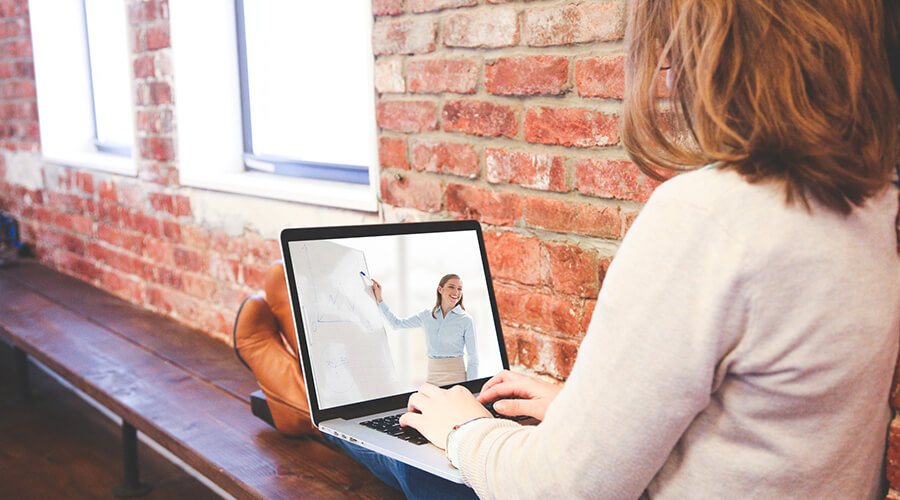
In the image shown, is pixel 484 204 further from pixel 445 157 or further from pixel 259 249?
pixel 259 249

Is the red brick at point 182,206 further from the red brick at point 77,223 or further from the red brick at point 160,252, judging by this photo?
the red brick at point 77,223

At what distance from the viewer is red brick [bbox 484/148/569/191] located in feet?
4.67

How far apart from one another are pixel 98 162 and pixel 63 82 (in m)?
0.54

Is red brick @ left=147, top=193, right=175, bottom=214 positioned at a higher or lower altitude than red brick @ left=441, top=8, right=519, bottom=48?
lower

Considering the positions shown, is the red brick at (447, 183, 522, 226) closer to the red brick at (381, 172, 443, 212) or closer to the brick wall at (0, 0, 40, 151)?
the red brick at (381, 172, 443, 212)

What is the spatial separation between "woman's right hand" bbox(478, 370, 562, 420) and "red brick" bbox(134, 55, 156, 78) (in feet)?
5.96

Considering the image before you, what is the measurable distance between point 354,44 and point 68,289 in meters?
1.68

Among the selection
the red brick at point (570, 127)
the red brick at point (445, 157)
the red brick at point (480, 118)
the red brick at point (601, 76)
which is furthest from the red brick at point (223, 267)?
the red brick at point (601, 76)

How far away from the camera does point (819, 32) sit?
701 mm

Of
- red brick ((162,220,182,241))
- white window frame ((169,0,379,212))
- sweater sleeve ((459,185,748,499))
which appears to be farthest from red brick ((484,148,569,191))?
red brick ((162,220,182,241))

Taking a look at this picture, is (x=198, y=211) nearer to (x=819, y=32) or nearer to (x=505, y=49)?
(x=505, y=49)

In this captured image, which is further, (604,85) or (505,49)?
(505,49)

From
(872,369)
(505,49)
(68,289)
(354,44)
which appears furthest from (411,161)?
(68,289)

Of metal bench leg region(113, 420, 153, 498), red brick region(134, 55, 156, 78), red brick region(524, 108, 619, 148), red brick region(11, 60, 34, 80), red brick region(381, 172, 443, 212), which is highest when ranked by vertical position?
red brick region(11, 60, 34, 80)
